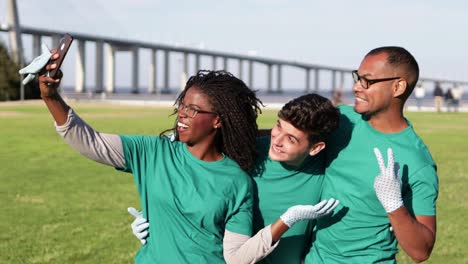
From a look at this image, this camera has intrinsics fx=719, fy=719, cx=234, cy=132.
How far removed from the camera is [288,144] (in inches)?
116

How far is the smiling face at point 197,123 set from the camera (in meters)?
2.90

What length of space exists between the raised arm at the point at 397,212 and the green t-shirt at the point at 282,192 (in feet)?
1.19

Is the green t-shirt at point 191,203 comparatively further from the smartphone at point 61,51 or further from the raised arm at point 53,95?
the smartphone at point 61,51

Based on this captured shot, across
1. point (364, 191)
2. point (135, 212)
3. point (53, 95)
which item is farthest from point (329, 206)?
point (53, 95)

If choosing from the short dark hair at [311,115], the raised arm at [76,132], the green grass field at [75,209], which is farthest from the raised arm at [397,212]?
the green grass field at [75,209]

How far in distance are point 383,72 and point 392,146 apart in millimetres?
330

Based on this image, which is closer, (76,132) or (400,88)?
(76,132)

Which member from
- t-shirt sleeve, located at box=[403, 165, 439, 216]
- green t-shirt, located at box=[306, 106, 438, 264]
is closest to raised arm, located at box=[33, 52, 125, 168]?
green t-shirt, located at box=[306, 106, 438, 264]

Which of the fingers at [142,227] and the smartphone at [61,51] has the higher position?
the smartphone at [61,51]

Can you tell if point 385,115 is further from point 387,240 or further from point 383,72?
point 387,240

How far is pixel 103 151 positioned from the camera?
2857mm

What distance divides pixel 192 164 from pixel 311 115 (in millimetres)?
520

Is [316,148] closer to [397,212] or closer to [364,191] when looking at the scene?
[364,191]

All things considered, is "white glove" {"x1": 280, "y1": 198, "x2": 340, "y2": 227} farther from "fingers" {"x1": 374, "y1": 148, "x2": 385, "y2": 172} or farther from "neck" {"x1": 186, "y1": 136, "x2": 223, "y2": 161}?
"neck" {"x1": 186, "y1": 136, "x2": 223, "y2": 161}
